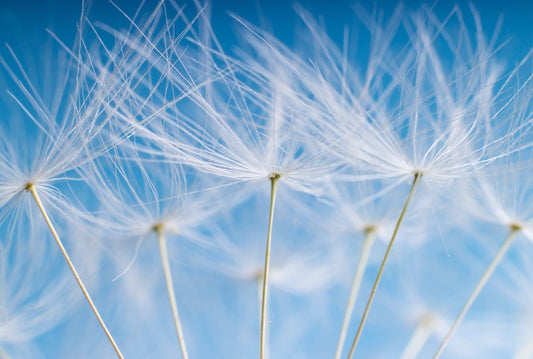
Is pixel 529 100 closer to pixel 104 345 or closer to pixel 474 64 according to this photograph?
pixel 474 64

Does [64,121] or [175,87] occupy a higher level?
[175,87]

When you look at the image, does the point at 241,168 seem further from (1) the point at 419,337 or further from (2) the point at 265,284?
(1) the point at 419,337

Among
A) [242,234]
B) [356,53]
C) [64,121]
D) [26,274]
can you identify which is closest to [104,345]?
[26,274]

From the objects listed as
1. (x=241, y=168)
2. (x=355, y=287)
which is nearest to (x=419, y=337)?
(x=355, y=287)

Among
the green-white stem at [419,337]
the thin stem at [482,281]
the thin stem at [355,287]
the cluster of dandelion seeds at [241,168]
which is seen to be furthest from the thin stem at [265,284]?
the green-white stem at [419,337]

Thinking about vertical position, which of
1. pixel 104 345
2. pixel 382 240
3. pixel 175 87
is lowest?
pixel 104 345

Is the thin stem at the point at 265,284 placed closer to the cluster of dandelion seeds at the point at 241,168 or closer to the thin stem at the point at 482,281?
the cluster of dandelion seeds at the point at 241,168

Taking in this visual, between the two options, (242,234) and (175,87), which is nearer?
(175,87)
